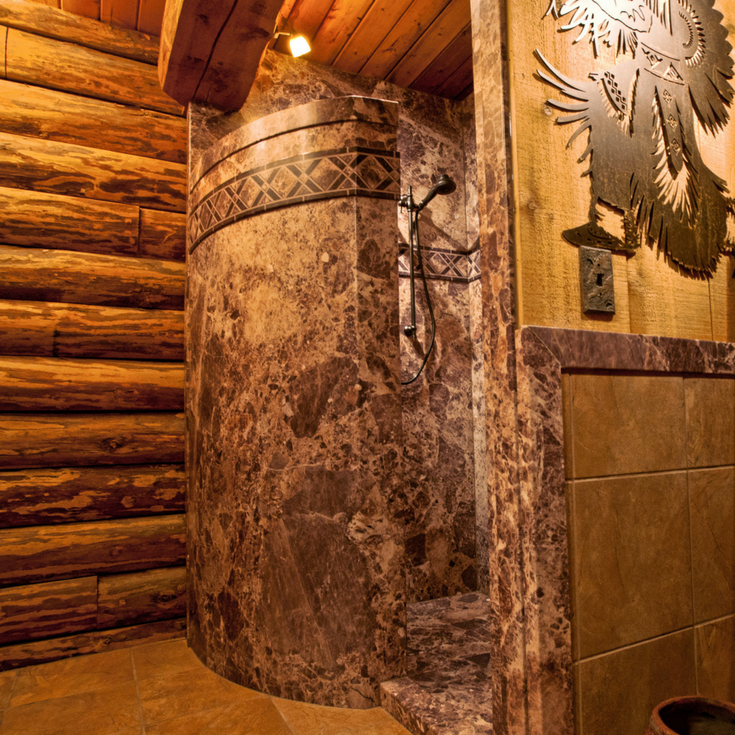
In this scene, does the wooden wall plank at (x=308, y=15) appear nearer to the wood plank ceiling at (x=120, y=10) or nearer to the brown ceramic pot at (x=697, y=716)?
the wood plank ceiling at (x=120, y=10)

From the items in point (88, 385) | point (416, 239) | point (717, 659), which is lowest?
point (717, 659)

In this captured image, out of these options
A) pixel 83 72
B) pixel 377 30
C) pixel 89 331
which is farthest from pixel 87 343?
pixel 377 30

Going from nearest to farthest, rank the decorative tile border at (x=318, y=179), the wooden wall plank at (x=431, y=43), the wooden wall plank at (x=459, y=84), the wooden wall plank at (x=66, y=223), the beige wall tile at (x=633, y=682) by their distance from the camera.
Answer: the beige wall tile at (x=633, y=682)
the decorative tile border at (x=318, y=179)
the wooden wall plank at (x=66, y=223)
the wooden wall plank at (x=431, y=43)
the wooden wall plank at (x=459, y=84)

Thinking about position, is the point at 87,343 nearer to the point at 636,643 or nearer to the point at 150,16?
the point at 150,16

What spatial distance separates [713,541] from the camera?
129 centimetres

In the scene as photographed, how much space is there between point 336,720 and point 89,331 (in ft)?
5.33

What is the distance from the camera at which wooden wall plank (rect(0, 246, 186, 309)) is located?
2.00 meters

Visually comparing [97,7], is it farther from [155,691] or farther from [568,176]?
[155,691]

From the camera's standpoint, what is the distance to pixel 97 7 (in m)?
2.14

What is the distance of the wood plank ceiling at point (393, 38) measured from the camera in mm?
2213

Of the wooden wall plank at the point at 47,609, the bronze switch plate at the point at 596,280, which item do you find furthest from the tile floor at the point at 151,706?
the bronze switch plate at the point at 596,280

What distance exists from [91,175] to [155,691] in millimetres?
1916

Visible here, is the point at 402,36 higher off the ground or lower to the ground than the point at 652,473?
higher

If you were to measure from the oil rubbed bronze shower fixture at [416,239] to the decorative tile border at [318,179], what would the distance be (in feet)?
2.46
